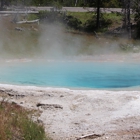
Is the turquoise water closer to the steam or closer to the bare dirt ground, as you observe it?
the steam

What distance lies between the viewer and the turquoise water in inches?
719

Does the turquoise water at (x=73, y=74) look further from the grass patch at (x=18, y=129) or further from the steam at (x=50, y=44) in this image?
the grass patch at (x=18, y=129)

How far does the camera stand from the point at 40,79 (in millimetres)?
19266

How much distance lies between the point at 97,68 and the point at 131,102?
1004 cm

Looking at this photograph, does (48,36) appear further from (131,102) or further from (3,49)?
(131,102)

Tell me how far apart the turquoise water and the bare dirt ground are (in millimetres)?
3849

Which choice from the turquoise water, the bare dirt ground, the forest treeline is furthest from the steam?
the bare dirt ground

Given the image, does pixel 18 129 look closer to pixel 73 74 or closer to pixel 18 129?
pixel 18 129

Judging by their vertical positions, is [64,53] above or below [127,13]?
below

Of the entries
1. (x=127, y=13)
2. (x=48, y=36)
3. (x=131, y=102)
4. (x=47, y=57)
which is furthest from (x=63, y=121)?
(x=127, y=13)

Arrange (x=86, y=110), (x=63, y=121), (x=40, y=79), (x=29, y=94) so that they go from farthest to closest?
(x=40, y=79), (x=29, y=94), (x=86, y=110), (x=63, y=121)

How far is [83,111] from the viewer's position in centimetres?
1209

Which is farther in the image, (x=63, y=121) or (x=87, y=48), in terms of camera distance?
(x=87, y=48)

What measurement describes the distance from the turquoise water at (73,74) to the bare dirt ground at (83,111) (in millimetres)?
3849
